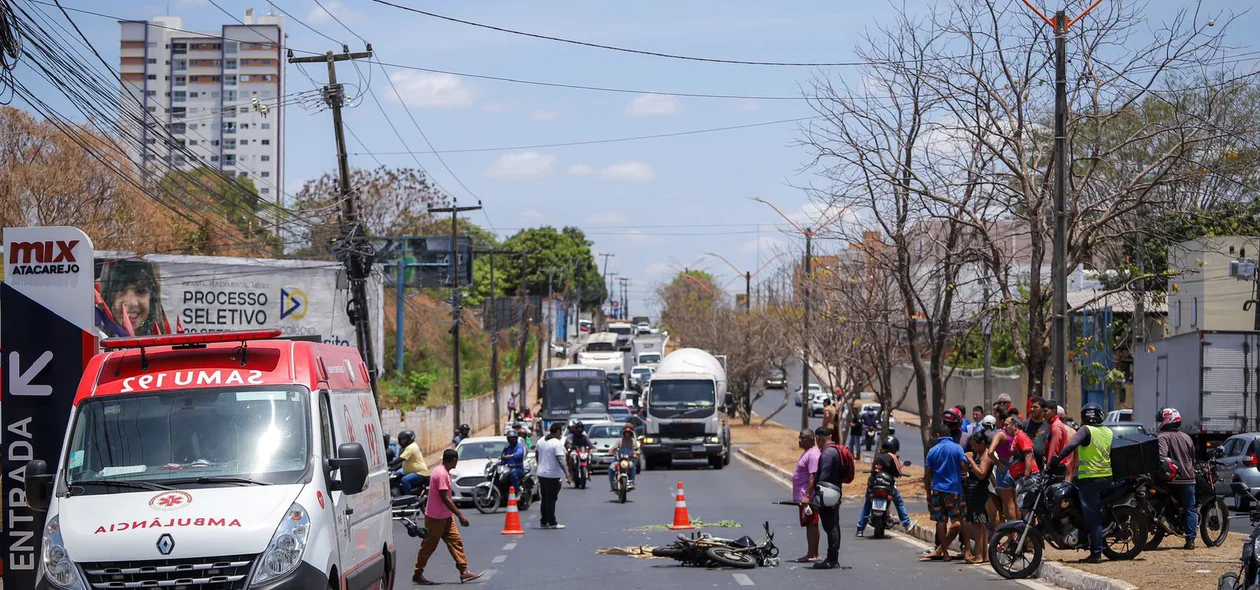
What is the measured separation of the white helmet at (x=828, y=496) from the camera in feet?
49.6

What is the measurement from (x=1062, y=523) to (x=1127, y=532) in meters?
0.70

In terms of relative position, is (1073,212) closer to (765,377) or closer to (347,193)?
(347,193)

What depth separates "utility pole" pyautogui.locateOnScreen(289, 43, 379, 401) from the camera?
93.8 ft

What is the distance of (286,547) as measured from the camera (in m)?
8.25

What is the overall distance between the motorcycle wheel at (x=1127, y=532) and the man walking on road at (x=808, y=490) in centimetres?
333

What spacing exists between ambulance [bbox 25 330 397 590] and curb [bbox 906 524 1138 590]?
22.4 ft

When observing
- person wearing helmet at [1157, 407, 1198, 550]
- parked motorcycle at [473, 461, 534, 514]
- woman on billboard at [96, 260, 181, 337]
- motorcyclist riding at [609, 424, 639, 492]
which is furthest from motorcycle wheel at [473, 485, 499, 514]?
woman on billboard at [96, 260, 181, 337]

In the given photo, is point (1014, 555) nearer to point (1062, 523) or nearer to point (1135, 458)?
point (1062, 523)

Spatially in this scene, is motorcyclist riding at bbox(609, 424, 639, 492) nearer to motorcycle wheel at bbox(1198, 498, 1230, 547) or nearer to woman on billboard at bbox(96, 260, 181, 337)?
motorcycle wheel at bbox(1198, 498, 1230, 547)

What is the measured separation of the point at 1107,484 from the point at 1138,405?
20.1 metres

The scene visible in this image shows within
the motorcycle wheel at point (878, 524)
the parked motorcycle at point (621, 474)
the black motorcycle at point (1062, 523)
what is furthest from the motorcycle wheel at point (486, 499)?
the black motorcycle at point (1062, 523)

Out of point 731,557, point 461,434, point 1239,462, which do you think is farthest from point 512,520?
point 1239,462

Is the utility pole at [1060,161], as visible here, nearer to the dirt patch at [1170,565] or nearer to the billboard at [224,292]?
the dirt patch at [1170,565]

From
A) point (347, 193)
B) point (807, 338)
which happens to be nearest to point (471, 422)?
point (807, 338)
